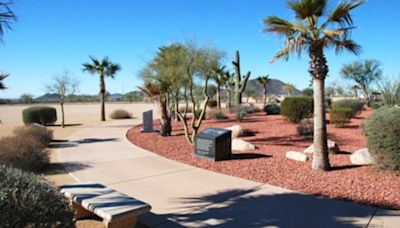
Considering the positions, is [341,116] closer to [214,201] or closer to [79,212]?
[214,201]

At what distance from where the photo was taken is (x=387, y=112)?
7234mm

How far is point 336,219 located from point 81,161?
7843 mm

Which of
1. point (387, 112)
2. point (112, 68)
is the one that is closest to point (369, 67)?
point (112, 68)

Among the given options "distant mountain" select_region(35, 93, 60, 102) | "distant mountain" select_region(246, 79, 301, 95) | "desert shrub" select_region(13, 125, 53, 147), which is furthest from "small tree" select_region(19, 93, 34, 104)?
"desert shrub" select_region(13, 125, 53, 147)

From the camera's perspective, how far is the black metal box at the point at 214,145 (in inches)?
388

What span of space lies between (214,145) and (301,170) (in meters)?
2.71

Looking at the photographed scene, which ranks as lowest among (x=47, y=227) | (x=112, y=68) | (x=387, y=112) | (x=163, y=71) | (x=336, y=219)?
(x=336, y=219)

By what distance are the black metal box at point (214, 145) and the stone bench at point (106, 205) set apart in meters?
4.84

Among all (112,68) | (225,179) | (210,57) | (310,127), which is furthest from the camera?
(112,68)

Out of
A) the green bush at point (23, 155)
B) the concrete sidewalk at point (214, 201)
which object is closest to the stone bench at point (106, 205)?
the concrete sidewalk at point (214, 201)

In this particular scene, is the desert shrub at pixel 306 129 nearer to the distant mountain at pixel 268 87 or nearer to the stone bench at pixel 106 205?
the stone bench at pixel 106 205

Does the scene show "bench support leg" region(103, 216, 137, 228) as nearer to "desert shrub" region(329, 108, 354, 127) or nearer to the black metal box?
the black metal box

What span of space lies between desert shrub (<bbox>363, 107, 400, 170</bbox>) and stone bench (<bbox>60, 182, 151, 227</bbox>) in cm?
539

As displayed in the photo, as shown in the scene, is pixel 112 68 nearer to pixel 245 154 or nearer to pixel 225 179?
pixel 245 154
